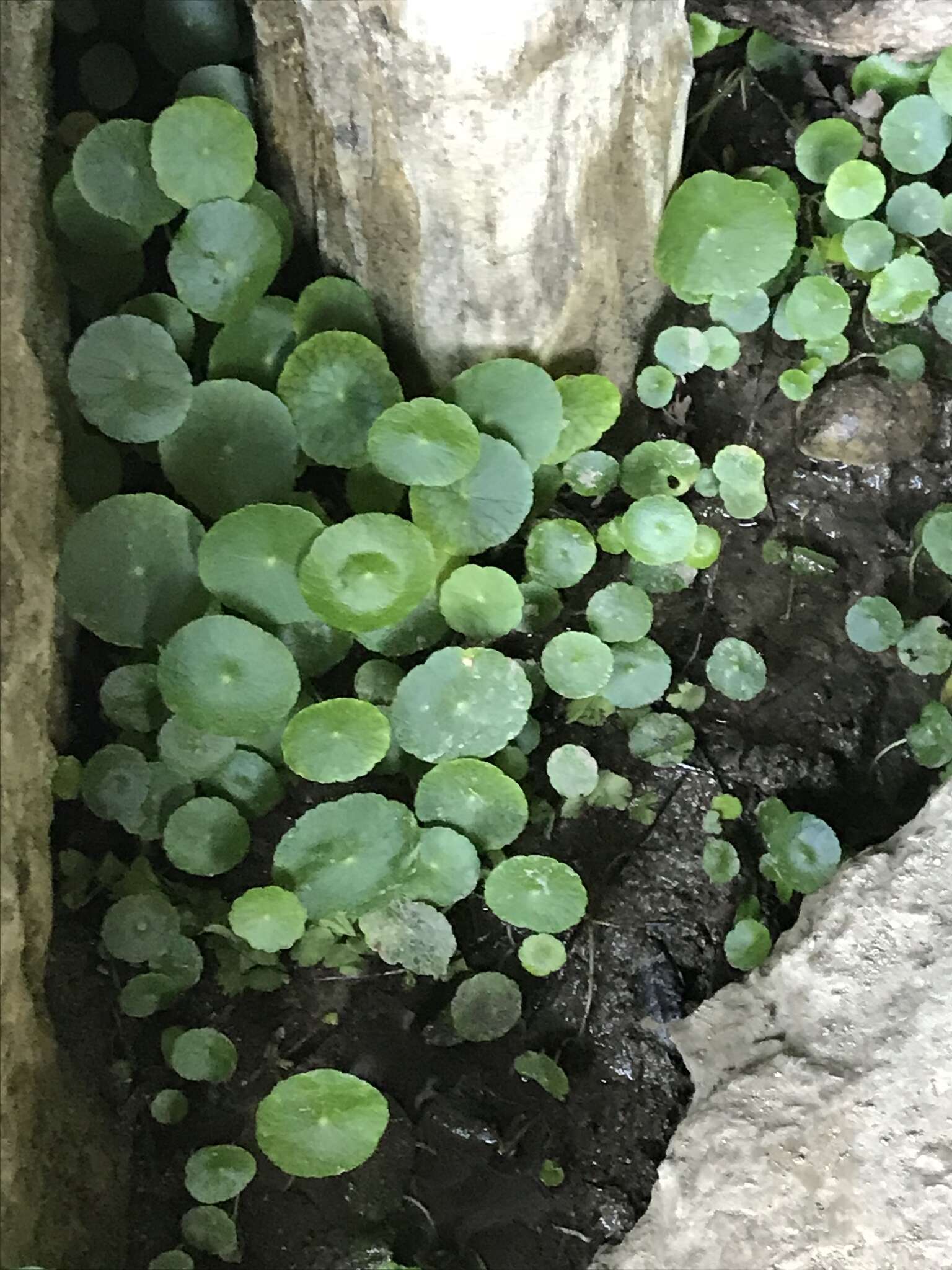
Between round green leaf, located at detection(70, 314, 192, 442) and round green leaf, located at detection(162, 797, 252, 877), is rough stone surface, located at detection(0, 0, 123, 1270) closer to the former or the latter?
round green leaf, located at detection(70, 314, 192, 442)

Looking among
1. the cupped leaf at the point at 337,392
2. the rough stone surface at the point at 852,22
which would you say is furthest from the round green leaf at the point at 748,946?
the rough stone surface at the point at 852,22

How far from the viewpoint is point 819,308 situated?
175cm

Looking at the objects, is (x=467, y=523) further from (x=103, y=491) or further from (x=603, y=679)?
(x=103, y=491)

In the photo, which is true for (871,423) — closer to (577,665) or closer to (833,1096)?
Result: (577,665)

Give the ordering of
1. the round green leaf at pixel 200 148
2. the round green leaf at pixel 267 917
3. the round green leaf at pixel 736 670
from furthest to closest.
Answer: the round green leaf at pixel 736 670 < the round green leaf at pixel 200 148 < the round green leaf at pixel 267 917

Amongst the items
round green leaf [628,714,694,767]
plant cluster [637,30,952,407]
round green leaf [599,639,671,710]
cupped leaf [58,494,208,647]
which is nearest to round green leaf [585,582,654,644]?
round green leaf [599,639,671,710]

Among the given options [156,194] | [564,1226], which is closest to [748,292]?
[156,194]

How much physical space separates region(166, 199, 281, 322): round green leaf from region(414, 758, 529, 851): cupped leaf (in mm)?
747

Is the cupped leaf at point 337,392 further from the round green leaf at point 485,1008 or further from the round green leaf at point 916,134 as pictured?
the round green leaf at point 916,134

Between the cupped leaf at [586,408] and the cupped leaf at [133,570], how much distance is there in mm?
562

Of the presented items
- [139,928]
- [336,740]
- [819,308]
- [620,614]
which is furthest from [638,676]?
[139,928]

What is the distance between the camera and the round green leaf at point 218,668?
147 centimetres

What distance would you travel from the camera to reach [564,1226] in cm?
141

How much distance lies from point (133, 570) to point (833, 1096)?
1.11 m
